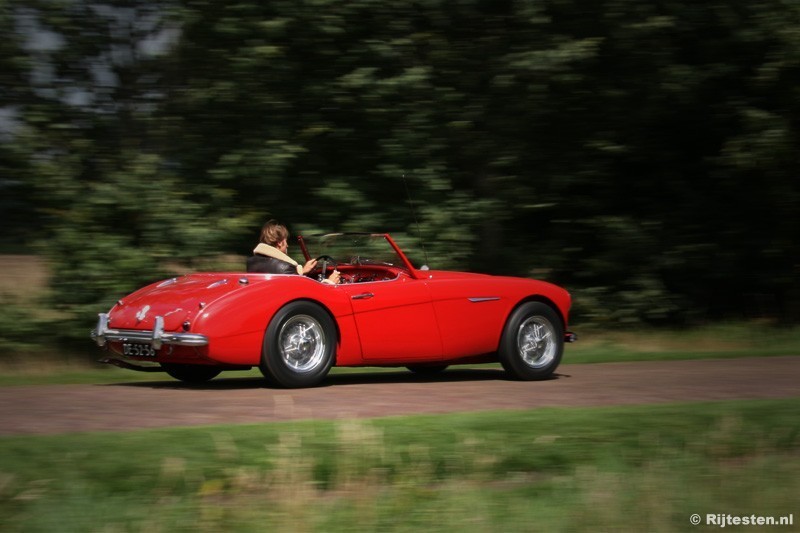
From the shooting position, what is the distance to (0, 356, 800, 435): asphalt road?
26.5ft

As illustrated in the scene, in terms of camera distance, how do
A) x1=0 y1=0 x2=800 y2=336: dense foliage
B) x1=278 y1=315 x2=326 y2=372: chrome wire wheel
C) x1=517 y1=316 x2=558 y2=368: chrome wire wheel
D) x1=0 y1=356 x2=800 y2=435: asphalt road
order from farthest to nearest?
1. x1=0 y1=0 x2=800 y2=336: dense foliage
2. x1=517 y1=316 x2=558 y2=368: chrome wire wheel
3. x1=278 y1=315 x2=326 y2=372: chrome wire wheel
4. x1=0 y1=356 x2=800 y2=435: asphalt road

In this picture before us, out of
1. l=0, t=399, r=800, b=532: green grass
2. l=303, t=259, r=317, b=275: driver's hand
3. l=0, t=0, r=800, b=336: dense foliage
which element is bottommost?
l=0, t=399, r=800, b=532: green grass

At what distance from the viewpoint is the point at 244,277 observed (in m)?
9.77

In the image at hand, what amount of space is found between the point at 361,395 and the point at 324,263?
1597 millimetres

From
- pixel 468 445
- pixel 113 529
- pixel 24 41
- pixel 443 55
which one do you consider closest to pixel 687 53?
pixel 443 55

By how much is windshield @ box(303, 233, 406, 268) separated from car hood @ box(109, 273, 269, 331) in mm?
1506

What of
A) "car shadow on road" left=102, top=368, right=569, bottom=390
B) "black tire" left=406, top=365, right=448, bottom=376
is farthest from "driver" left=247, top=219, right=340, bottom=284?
"black tire" left=406, top=365, right=448, bottom=376

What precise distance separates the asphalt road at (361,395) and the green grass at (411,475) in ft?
2.12

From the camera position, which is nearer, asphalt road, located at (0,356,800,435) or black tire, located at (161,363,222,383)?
asphalt road, located at (0,356,800,435)

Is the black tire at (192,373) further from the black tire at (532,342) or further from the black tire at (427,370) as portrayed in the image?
the black tire at (532,342)

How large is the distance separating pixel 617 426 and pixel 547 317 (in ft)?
11.1

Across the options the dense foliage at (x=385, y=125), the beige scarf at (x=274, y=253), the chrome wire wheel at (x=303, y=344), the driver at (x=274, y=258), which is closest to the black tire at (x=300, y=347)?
the chrome wire wheel at (x=303, y=344)

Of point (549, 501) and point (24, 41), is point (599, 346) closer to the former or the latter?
point (24, 41)

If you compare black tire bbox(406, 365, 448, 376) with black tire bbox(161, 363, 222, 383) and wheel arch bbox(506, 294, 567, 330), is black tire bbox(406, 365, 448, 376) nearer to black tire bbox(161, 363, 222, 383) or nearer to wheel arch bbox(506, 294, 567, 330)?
wheel arch bbox(506, 294, 567, 330)
